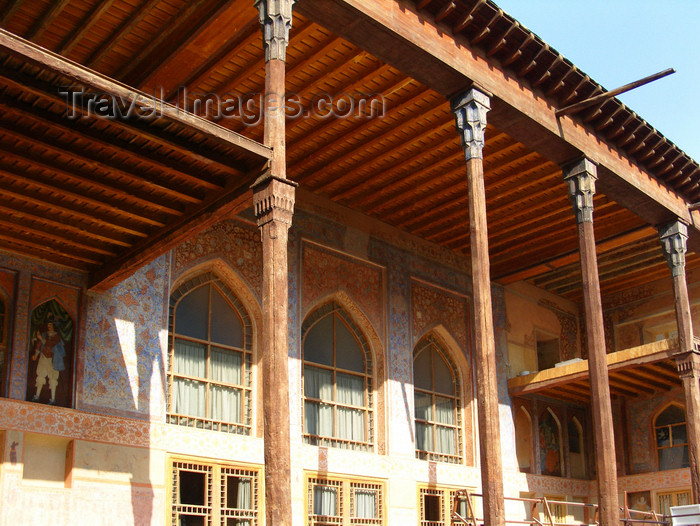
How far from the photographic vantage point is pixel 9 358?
9.36m

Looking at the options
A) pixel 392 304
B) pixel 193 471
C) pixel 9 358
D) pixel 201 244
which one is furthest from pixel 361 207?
pixel 9 358

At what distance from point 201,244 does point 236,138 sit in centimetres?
396

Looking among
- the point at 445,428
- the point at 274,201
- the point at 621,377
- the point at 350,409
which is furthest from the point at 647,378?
the point at 274,201

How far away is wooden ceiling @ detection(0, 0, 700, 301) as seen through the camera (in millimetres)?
7996

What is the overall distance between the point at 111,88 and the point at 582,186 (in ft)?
21.6

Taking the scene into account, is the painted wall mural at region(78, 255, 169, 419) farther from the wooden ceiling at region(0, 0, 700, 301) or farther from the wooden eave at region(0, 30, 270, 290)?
the wooden ceiling at region(0, 0, 700, 301)

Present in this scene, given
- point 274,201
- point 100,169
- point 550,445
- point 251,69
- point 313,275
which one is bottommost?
point 550,445

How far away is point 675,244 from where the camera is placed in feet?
43.3

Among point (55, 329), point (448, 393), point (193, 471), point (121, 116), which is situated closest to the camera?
point (121, 116)

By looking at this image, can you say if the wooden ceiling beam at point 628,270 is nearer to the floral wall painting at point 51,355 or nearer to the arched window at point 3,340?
the floral wall painting at point 51,355

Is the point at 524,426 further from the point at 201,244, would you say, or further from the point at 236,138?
the point at 236,138

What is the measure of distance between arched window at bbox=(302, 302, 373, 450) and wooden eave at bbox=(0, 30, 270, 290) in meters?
3.56
